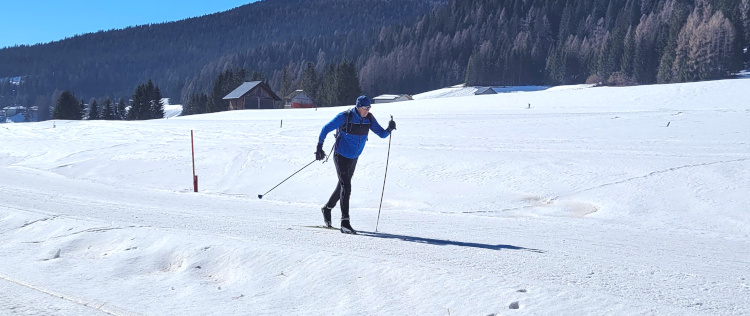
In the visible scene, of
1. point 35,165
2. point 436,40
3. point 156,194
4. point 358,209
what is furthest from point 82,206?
point 436,40

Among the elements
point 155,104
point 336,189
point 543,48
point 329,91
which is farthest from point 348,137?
point 543,48

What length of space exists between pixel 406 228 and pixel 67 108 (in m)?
84.5

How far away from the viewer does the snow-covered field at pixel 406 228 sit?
4621 millimetres

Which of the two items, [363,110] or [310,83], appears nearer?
[363,110]

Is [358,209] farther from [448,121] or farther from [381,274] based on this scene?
[448,121]

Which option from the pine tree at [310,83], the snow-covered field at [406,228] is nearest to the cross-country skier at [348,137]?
the snow-covered field at [406,228]

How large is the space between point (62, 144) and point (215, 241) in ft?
72.7

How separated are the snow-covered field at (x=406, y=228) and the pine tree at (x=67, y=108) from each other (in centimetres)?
6496

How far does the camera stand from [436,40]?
6250 inches

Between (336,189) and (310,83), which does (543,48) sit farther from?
(336,189)

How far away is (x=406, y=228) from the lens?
8.61 m

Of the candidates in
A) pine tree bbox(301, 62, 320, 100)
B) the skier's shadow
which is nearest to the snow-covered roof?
pine tree bbox(301, 62, 320, 100)

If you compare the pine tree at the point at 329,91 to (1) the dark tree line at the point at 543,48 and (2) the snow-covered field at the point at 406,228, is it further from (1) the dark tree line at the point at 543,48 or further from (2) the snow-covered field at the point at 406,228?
(2) the snow-covered field at the point at 406,228

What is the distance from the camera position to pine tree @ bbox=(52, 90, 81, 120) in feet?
269
